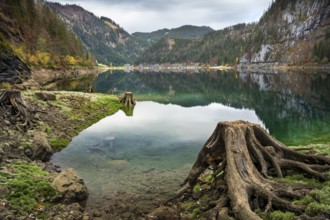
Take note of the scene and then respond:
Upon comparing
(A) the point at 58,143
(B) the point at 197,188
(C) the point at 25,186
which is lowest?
(A) the point at 58,143

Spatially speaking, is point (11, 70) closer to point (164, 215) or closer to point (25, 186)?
point (25, 186)

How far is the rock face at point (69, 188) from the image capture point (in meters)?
19.1

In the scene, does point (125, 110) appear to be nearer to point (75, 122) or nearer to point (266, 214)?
point (75, 122)

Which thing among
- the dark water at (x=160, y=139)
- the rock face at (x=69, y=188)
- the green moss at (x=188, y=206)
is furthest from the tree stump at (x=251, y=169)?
the rock face at (x=69, y=188)

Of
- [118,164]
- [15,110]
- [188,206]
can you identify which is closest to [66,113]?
[15,110]

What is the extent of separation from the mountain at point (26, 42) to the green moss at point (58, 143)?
28751mm

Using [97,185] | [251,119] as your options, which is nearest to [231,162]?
[97,185]

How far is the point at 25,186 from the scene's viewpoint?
61.2 ft

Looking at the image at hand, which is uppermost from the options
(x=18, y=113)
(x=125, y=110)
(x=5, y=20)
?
(x=5, y=20)

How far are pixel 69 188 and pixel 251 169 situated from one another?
1107 cm

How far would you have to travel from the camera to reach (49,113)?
40.1 meters

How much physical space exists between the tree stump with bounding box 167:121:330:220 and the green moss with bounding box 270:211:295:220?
30cm

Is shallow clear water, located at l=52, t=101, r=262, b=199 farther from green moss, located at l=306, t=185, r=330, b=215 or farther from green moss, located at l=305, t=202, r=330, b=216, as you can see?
green moss, located at l=305, t=202, r=330, b=216

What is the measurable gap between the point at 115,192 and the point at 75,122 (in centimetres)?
2388
